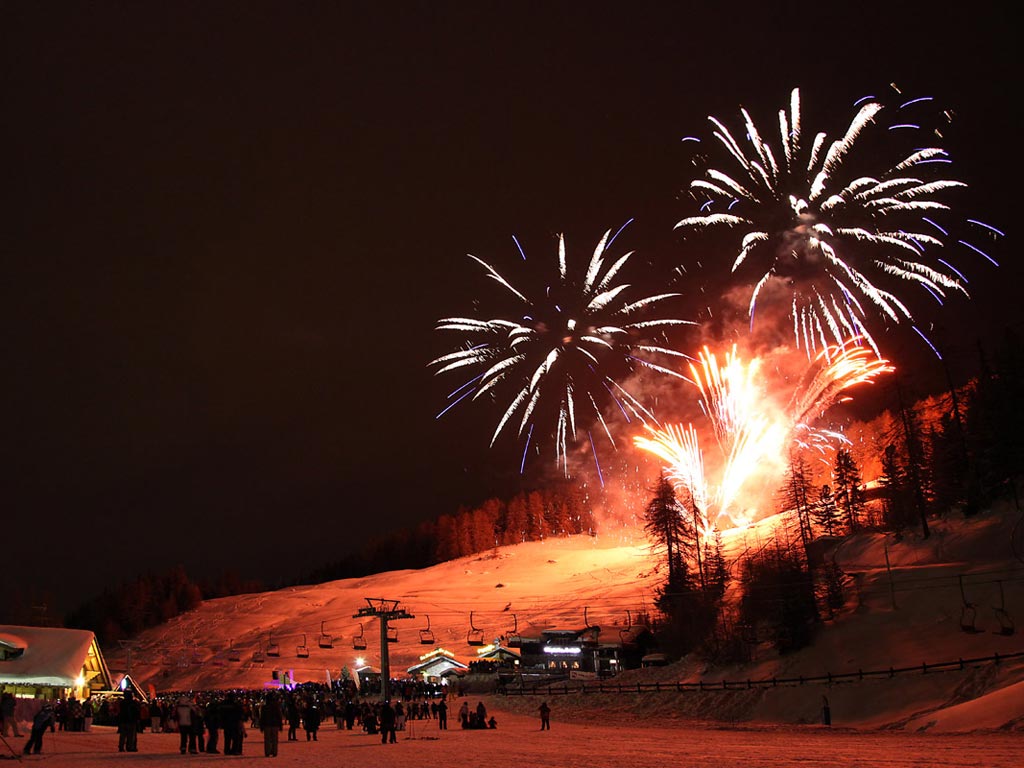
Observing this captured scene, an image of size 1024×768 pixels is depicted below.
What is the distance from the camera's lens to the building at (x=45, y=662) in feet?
156

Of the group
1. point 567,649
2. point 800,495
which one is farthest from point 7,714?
point 800,495

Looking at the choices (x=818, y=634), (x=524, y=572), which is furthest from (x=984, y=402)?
(x=524, y=572)

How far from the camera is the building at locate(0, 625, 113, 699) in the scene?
47406mm

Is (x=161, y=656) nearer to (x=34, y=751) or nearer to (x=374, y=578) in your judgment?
(x=374, y=578)

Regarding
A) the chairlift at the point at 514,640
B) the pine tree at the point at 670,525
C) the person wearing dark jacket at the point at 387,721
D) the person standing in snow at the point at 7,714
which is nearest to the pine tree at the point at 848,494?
the pine tree at the point at 670,525

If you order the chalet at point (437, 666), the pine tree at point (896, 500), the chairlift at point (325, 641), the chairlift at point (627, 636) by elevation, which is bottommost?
the chalet at point (437, 666)

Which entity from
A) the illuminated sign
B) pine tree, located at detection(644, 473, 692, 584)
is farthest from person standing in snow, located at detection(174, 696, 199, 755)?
pine tree, located at detection(644, 473, 692, 584)

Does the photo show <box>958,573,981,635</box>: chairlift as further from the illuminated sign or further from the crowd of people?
the illuminated sign

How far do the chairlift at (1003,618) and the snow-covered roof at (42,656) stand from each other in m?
46.4

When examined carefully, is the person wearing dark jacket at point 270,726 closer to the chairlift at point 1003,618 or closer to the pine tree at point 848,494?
the chairlift at point 1003,618

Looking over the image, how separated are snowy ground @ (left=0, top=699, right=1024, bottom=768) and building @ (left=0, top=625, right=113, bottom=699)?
1879 cm

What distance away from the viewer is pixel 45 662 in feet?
160

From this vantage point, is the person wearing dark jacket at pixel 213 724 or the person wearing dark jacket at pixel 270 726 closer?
the person wearing dark jacket at pixel 270 726

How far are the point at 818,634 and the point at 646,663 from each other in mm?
18433
